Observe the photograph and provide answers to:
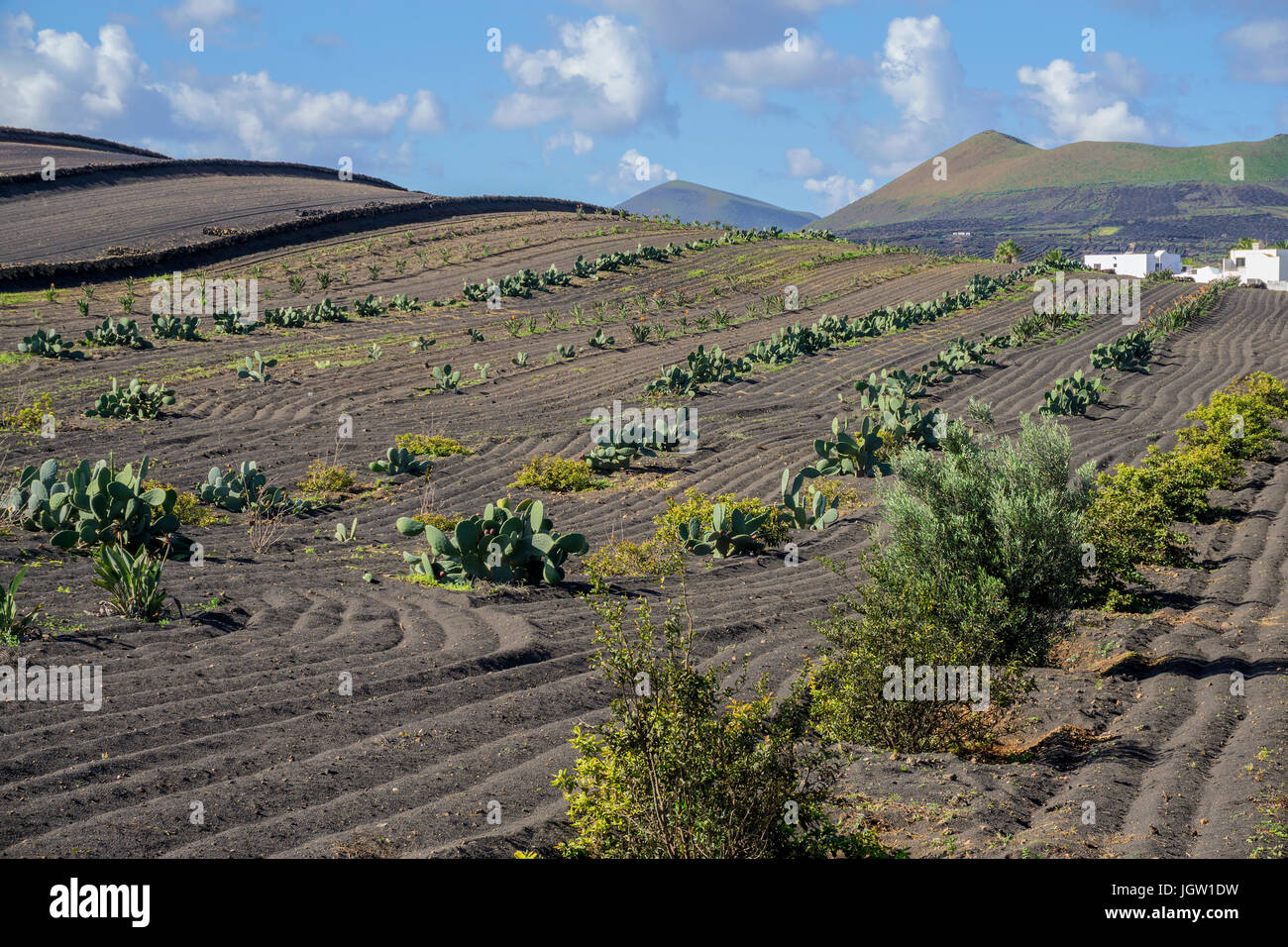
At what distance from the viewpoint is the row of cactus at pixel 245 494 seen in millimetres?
11844

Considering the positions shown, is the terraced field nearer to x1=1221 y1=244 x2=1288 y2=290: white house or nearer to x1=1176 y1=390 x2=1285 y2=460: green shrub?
x1=1176 y1=390 x2=1285 y2=460: green shrub

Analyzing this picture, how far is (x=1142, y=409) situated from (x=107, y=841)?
19343 mm

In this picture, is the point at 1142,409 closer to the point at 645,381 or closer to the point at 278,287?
the point at 645,381

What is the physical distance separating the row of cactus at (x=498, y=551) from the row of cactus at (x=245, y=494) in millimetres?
3282

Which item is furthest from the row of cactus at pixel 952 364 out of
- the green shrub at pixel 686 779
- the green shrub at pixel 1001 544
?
the green shrub at pixel 686 779

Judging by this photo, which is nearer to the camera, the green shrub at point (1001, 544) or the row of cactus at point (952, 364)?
the green shrub at point (1001, 544)

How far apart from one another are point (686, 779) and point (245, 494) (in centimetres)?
944

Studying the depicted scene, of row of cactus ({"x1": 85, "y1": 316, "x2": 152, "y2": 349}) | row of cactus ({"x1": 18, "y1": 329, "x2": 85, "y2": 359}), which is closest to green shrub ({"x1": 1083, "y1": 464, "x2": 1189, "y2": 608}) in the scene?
row of cactus ({"x1": 18, "y1": 329, "x2": 85, "y2": 359})

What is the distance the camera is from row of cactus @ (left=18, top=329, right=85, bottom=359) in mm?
21484

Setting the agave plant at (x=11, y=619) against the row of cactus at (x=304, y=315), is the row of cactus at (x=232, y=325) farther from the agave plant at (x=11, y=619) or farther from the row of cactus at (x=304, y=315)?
the agave plant at (x=11, y=619)

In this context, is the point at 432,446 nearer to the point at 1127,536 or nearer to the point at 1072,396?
the point at 1127,536

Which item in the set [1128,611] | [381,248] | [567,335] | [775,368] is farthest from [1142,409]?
[381,248]

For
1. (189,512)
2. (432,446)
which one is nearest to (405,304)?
(432,446)

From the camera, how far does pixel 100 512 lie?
9.04m
